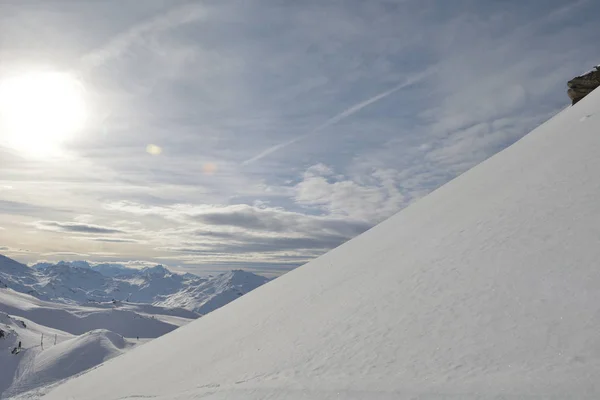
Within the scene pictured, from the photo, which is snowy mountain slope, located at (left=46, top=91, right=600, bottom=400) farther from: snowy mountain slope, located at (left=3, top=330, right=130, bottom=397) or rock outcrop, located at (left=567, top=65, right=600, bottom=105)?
snowy mountain slope, located at (left=3, top=330, right=130, bottom=397)

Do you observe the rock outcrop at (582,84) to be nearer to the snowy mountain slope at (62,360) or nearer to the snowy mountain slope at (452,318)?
the snowy mountain slope at (452,318)

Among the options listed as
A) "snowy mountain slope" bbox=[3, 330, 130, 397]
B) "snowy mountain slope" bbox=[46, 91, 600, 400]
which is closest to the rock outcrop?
"snowy mountain slope" bbox=[46, 91, 600, 400]

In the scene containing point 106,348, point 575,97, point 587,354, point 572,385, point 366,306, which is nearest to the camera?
point 572,385

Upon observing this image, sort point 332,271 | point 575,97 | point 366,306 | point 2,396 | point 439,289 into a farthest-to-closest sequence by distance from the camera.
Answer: point 2,396
point 575,97
point 332,271
point 366,306
point 439,289

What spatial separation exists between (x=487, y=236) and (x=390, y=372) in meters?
6.95

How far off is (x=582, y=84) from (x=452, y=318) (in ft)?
140

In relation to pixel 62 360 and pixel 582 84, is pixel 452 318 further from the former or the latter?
pixel 62 360

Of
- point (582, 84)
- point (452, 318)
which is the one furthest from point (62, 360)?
point (582, 84)

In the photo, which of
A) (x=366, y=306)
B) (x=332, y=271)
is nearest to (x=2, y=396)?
(x=332, y=271)

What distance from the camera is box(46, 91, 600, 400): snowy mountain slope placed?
23.6 feet

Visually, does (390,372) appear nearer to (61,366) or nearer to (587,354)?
(587,354)

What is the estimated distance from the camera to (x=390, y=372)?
8164mm

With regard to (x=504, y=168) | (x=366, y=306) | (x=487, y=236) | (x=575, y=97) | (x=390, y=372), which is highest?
(x=575, y=97)

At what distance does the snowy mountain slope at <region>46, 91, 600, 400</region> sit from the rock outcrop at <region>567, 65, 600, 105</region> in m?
25.9
